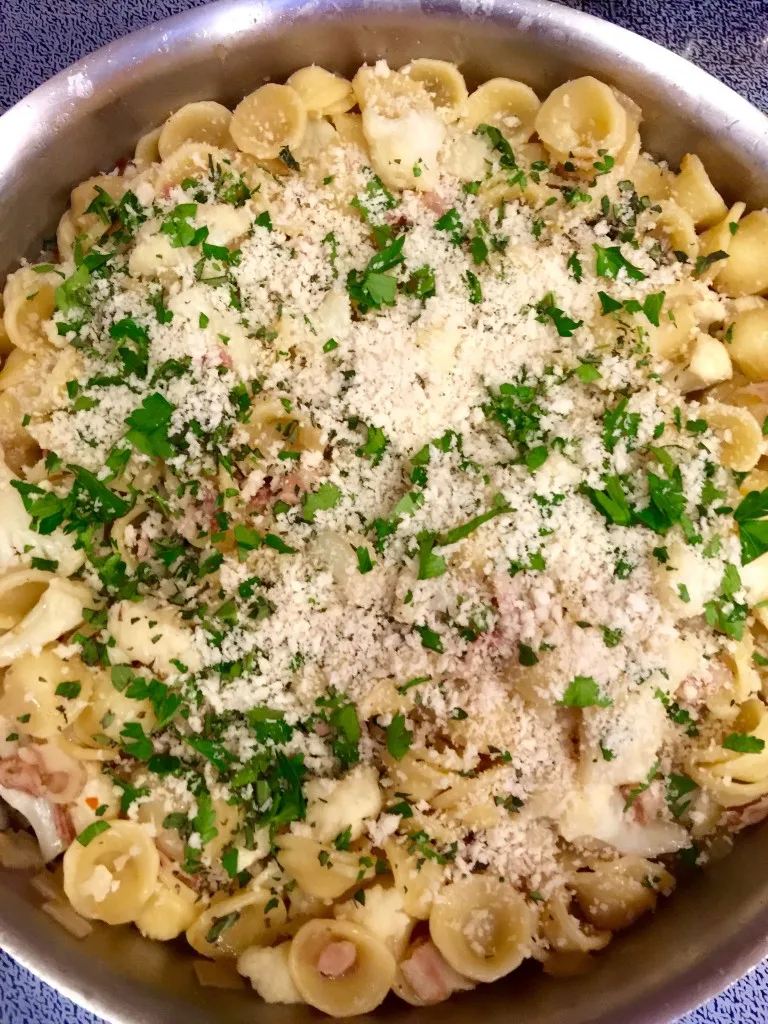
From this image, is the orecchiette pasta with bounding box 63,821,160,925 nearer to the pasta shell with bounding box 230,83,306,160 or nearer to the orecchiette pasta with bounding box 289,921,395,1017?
the orecchiette pasta with bounding box 289,921,395,1017

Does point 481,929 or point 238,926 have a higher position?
point 238,926

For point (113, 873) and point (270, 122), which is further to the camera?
point (270, 122)

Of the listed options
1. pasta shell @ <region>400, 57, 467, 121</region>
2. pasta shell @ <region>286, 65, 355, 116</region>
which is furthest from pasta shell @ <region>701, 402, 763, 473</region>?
pasta shell @ <region>286, 65, 355, 116</region>

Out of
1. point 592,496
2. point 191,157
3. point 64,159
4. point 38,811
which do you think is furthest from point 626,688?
point 64,159

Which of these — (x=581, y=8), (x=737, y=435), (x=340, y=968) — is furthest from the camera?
(x=581, y=8)

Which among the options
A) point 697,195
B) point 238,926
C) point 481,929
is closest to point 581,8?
point 697,195

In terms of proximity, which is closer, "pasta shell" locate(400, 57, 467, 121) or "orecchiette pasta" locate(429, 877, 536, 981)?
"orecchiette pasta" locate(429, 877, 536, 981)

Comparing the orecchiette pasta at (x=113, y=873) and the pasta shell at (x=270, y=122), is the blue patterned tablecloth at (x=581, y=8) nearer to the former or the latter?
the pasta shell at (x=270, y=122)

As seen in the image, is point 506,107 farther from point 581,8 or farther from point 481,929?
point 481,929

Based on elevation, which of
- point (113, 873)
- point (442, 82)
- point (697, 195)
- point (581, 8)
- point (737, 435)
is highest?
point (442, 82)
